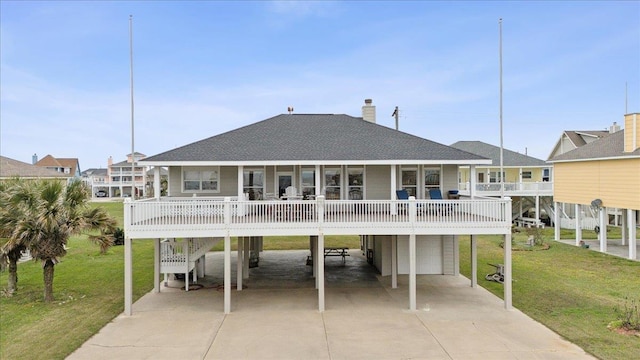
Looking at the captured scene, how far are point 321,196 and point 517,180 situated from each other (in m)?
32.2

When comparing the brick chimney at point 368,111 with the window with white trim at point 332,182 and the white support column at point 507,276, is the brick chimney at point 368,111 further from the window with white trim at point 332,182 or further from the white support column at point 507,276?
the white support column at point 507,276

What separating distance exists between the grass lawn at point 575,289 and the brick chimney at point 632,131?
601cm

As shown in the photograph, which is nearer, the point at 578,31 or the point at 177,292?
the point at 177,292

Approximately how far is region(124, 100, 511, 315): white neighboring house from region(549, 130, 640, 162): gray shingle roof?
37.7 ft

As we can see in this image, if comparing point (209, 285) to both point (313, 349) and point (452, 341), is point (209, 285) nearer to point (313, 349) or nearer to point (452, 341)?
point (313, 349)

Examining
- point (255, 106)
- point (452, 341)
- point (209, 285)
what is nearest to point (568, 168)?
point (452, 341)

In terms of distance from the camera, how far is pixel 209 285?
17250 millimetres

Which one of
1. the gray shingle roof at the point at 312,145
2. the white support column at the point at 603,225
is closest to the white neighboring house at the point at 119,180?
the gray shingle roof at the point at 312,145

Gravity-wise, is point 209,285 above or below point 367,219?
below

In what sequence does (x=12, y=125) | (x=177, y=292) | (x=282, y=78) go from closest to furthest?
(x=177, y=292), (x=282, y=78), (x=12, y=125)

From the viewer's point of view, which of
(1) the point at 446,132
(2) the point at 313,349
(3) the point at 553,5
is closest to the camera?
(2) the point at 313,349

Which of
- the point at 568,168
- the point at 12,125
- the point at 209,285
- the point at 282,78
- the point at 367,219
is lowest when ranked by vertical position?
the point at 209,285

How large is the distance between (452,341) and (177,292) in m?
10.6

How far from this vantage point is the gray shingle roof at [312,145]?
15.4 metres
